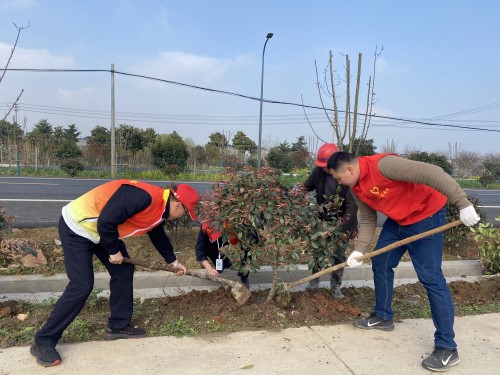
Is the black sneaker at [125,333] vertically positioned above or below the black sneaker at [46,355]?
below

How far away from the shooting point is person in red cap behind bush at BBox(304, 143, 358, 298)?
3895mm

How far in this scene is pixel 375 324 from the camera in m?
3.54

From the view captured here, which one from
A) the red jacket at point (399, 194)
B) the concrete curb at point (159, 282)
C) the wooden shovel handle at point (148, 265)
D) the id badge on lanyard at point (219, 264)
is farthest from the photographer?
the concrete curb at point (159, 282)

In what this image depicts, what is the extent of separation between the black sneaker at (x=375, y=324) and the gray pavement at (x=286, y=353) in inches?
1.8

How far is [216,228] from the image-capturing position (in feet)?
11.9

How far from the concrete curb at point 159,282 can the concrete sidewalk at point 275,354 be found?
3.76 feet

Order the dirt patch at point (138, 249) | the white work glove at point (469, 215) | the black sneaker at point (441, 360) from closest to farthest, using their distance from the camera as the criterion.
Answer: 1. the white work glove at point (469, 215)
2. the black sneaker at point (441, 360)
3. the dirt patch at point (138, 249)

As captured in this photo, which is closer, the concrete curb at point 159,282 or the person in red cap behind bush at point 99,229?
the person in red cap behind bush at point 99,229

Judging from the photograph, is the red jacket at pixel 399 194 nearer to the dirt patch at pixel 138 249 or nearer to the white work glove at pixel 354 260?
the white work glove at pixel 354 260

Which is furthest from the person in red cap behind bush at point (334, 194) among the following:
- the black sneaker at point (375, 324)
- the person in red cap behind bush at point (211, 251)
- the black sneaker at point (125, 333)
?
the black sneaker at point (125, 333)

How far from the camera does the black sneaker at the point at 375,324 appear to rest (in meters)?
3.54

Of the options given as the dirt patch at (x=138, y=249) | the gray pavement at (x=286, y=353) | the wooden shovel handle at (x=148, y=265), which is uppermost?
the wooden shovel handle at (x=148, y=265)

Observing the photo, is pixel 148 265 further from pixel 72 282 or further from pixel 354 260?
pixel 354 260

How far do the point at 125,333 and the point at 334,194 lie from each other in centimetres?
222
